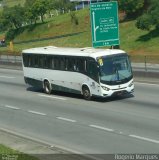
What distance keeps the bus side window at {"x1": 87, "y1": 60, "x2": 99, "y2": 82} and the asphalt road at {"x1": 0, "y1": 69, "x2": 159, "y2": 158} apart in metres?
1.26

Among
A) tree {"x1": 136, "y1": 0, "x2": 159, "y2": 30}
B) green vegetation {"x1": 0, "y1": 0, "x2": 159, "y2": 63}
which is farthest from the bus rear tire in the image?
tree {"x1": 136, "y1": 0, "x2": 159, "y2": 30}

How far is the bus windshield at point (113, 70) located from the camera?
26.2m

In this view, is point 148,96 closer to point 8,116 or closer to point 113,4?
point 8,116

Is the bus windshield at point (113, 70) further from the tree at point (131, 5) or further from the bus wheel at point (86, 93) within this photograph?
the tree at point (131, 5)

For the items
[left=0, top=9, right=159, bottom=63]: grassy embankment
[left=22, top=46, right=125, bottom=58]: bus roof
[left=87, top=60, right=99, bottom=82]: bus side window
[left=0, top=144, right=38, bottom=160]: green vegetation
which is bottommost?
[left=0, top=9, right=159, bottom=63]: grassy embankment

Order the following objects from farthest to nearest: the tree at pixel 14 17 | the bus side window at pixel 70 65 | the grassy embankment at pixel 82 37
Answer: the tree at pixel 14 17, the grassy embankment at pixel 82 37, the bus side window at pixel 70 65

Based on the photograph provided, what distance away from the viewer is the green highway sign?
3525 centimetres

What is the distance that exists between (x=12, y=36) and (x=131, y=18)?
139 ft

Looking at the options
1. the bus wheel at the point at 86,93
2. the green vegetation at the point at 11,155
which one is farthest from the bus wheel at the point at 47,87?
the green vegetation at the point at 11,155

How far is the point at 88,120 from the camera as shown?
2148cm

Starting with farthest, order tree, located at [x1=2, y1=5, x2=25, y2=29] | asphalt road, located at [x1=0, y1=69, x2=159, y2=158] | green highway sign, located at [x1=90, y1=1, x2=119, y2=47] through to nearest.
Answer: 1. tree, located at [x1=2, y1=5, x2=25, y2=29]
2. green highway sign, located at [x1=90, y1=1, x2=119, y2=47]
3. asphalt road, located at [x1=0, y1=69, x2=159, y2=158]

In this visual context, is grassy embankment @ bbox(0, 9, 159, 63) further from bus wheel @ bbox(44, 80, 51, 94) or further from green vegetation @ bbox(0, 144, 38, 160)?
green vegetation @ bbox(0, 144, 38, 160)

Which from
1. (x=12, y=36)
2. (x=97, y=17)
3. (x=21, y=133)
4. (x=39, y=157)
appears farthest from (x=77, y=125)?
(x=12, y=36)

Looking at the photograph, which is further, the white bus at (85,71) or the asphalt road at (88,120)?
the white bus at (85,71)
